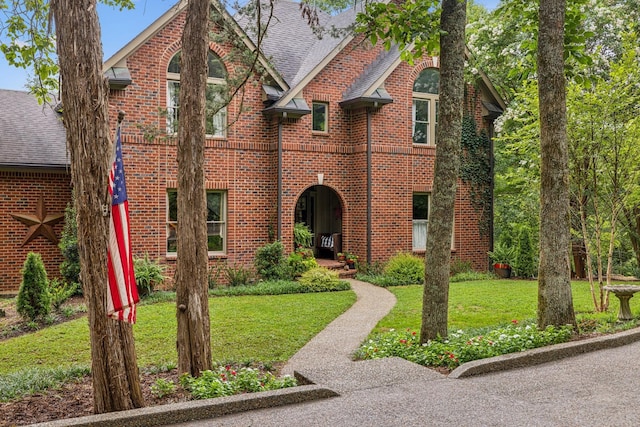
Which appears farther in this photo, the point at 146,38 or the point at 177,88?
the point at 177,88

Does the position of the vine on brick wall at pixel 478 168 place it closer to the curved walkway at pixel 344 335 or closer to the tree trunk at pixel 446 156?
the curved walkway at pixel 344 335

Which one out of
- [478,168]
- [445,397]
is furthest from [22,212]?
[478,168]

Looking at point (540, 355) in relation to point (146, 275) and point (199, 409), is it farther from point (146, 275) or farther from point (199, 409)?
point (146, 275)

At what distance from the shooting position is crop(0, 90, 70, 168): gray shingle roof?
15742 millimetres

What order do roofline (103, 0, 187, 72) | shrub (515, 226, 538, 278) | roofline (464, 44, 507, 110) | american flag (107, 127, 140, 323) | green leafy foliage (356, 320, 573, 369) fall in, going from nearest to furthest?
american flag (107, 127, 140, 323) < green leafy foliage (356, 320, 573, 369) < roofline (103, 0, 187, 72) < shrub (515, 226, 538, 278) < roofline (464, 44, 507, 110)

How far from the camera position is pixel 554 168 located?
8.15 meters

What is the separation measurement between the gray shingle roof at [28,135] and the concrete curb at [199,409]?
36.5 ft

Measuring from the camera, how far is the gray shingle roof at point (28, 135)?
15.7 m

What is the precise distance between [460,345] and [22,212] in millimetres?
12760

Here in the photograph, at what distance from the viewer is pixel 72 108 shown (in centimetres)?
516

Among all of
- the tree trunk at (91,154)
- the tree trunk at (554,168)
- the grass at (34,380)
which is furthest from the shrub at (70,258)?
the tree trunk at (554,168)

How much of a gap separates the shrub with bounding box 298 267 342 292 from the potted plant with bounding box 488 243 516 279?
6.13 metres

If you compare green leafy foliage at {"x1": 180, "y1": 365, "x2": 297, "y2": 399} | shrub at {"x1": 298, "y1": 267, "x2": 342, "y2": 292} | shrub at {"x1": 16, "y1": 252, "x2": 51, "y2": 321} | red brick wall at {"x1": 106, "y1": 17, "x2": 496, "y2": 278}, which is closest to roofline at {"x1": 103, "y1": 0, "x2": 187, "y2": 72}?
red brick wall at {"x1": 106, "y1": 17, "x2": 496, "y2": 278}

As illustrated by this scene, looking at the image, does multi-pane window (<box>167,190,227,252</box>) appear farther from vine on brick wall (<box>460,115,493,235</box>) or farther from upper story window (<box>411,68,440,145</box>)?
vine on brick wall (<box>460,115,493,235</box>)
